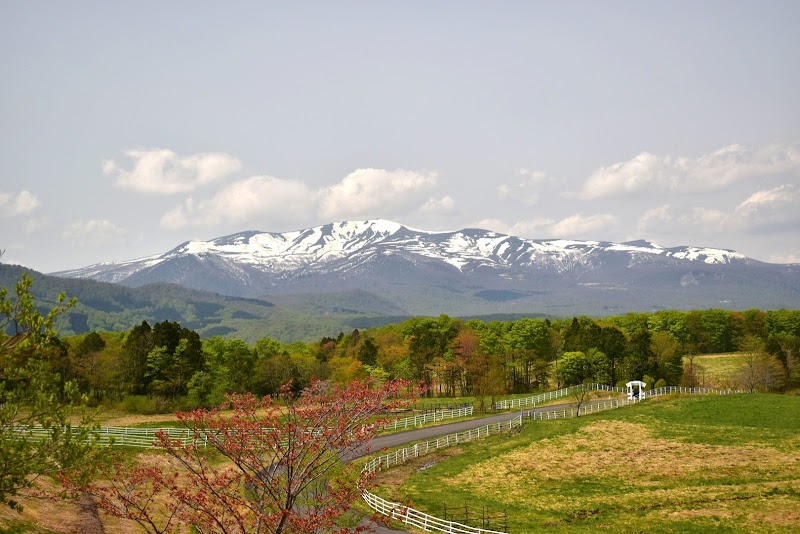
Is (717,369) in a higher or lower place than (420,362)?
lower

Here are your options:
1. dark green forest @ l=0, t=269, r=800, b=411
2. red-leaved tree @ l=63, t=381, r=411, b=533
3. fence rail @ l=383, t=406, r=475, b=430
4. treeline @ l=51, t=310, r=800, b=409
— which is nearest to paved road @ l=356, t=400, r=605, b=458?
fence rail @ l=383, t=406, r=475, b=430

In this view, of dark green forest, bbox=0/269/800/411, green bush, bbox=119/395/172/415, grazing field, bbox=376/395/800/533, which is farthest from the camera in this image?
dark green forest, bbox=0/269/800/411

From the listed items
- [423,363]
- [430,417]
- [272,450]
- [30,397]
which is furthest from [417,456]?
[423,363]

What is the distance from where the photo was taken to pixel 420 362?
398 ft

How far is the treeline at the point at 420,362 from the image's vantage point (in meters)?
91.9

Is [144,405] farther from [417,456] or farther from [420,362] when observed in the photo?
[420,362]

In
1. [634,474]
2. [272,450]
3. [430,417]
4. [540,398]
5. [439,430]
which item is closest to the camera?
[272,450]

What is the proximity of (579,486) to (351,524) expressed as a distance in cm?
2533

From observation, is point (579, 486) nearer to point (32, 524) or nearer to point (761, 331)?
point (32, 524)

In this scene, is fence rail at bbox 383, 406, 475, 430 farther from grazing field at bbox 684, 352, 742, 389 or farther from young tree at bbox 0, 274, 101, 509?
young tree at bbox 0, 274, 101, 509

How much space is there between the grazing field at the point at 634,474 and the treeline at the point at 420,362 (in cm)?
2698

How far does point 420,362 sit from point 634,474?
73374mm

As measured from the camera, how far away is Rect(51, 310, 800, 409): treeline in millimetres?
91938

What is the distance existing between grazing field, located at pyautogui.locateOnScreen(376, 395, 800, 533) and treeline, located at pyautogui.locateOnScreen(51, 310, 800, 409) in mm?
26975
